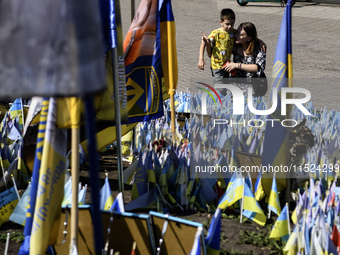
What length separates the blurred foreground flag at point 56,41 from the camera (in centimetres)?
161

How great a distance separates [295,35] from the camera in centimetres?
1623

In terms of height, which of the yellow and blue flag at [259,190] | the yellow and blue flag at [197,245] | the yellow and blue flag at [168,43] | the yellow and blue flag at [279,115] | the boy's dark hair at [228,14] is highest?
the boy's dark hair at [228,14]

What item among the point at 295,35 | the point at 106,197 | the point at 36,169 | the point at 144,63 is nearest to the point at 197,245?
the point at 36,169

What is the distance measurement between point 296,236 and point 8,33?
266cm

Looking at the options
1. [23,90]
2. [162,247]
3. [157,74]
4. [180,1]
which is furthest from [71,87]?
[180,1]

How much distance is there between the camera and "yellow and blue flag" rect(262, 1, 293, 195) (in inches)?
197

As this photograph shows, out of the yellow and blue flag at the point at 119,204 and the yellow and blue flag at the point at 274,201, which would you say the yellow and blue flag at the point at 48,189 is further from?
the yellow and blue flag at the point at 274,201

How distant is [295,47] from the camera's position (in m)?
14.8

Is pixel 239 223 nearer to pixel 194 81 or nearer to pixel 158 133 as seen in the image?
pixel 158 133

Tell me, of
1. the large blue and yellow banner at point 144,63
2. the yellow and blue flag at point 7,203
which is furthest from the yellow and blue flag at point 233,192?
the yellow and blue flag at point 7,203

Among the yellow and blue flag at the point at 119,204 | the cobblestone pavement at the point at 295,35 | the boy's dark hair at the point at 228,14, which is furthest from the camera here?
the cobblestone pavement at the point at 295,35

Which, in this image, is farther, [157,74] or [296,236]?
[157,74]

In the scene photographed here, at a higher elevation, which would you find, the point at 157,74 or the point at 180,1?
A: the point at 180,1

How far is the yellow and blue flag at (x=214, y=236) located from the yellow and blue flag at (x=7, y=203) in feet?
6.19
